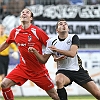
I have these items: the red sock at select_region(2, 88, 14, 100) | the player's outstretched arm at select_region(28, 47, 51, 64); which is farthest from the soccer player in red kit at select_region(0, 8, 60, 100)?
the player's outstretched arm at select_region(28, 47, 51, 64)

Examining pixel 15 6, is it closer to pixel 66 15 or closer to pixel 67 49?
pixel 66 15

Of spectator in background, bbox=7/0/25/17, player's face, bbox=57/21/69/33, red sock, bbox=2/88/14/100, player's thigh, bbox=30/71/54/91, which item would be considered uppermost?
player's face, bbox=57/21/69/33

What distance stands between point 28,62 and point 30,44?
42 centimetres

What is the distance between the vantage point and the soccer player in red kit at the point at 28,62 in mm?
11109

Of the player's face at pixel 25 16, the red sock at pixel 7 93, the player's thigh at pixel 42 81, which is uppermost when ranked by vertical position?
the player's face at pixel 25 16

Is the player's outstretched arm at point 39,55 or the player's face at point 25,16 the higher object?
the player's face at point 25,16

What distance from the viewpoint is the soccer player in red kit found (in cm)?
1111

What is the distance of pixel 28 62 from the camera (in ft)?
36.8

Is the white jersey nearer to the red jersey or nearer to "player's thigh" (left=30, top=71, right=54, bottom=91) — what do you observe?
A: the red jersey

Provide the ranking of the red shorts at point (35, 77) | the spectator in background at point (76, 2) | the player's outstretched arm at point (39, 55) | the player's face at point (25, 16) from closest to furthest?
1. the player's outstretched arm at point (39, 55)
2. the player's face at point (25, 16)
3. the red shorts at point (35, 77)
4. the spectator in background at point (76, 2)

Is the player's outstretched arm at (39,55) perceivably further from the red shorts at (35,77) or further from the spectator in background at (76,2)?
the spectator in background at (76,2)

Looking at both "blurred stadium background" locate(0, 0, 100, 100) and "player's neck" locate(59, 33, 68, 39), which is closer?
"player's neck" locate(59, 33, 68, 39)

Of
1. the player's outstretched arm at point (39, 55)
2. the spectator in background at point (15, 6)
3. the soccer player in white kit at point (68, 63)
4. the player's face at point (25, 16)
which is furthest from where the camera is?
the spectator in background at point (15, 6)

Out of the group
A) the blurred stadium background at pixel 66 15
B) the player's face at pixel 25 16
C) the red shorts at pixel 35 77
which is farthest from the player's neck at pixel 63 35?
the blurred stadium background at pixel 66 15
